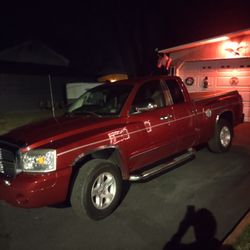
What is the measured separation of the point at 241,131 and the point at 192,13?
16947 millimetres

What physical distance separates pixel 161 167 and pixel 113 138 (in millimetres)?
1186

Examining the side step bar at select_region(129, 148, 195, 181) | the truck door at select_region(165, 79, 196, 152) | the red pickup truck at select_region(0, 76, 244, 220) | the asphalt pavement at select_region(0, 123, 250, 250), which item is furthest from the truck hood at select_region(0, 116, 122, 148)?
the truck door at select_region(165, 79, 196, 152)

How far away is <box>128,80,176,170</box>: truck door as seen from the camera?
4742 mm

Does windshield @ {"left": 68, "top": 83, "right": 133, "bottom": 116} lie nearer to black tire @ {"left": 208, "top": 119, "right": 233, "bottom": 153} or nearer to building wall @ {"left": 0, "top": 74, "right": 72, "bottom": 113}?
black tire @ {"left": 208, "top": 119, "right": 233, "bottom": 153}

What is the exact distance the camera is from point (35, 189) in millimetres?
3576

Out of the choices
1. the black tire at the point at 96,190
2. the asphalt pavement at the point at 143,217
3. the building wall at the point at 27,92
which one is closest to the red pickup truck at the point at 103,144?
the black tire at the point at 96,190

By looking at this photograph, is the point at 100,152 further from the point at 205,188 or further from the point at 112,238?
the point at 205,188

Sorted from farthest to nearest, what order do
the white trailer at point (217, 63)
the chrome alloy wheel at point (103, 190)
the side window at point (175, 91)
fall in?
the white trailer at point (217, 63) < the side window at point (175, 91) < the chrome alloy wheel at point (103, 190)

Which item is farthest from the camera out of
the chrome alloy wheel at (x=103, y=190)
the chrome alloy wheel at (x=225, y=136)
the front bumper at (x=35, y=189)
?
the chrome alloy wheel at (x=225, y=136)

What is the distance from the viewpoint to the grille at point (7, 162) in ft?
12.8

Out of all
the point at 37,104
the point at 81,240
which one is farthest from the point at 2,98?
the point at 81,240

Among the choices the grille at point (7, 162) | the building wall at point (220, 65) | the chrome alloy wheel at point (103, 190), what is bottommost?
the chrome alloy wheel at point (103, 190)

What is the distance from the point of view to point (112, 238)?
369 centimetres

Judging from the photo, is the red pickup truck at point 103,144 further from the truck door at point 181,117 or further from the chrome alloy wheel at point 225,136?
the chrome alloy wheel at point 225,136
